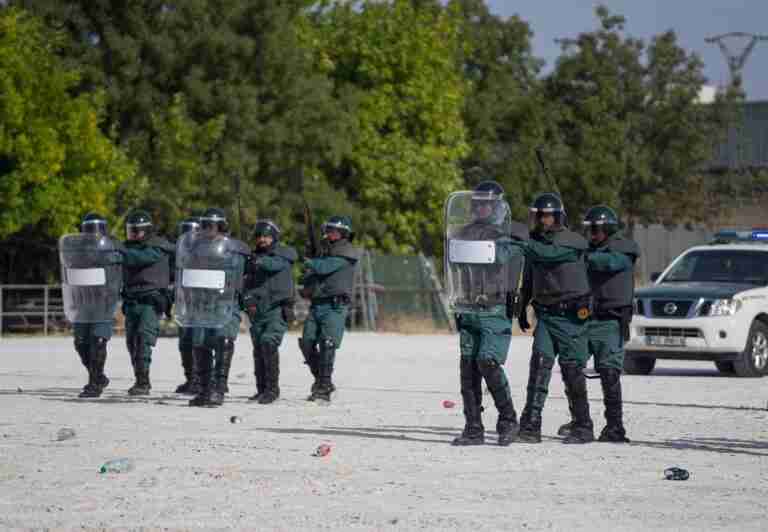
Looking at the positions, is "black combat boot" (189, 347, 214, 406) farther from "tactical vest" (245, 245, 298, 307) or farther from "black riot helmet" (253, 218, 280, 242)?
"black riot helmet" (253, 218, 280, 242)

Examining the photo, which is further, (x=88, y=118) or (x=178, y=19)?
(x=178, y=19)

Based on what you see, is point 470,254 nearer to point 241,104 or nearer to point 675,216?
point 241,104

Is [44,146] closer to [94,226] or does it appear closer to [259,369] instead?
[94,226]

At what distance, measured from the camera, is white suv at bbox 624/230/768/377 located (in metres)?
23.6

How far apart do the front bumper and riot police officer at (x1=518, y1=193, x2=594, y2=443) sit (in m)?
9.39

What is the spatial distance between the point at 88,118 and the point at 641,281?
18388 mm

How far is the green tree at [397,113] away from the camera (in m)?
52.4

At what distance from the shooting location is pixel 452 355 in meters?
30.5

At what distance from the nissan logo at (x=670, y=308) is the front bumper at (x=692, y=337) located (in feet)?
0.42

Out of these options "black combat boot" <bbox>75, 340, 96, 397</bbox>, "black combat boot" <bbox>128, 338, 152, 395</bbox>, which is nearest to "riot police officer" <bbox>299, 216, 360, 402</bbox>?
"black combat boot" <bbox>128, 338, 152, 395</bbox>

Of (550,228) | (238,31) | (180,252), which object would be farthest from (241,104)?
(550,228)

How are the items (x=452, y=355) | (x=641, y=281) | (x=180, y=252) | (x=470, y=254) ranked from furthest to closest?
(x=641, y=281) < (x=452, y=355) < (x=180, y=252) < (x=470, y=254)

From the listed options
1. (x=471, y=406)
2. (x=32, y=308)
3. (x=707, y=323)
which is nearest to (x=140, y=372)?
(x=471, y=406)

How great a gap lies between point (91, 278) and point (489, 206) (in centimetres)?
686
